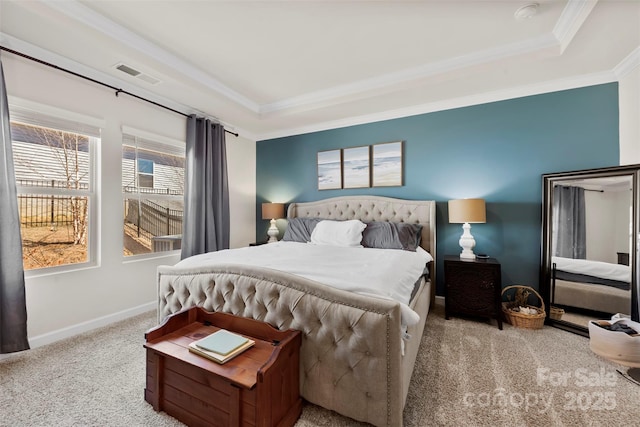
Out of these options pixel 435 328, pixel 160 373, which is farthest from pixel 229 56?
pixel 435 328

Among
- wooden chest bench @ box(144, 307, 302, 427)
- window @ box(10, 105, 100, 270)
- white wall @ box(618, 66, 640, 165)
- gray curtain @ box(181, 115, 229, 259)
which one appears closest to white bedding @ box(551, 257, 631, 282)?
white wall @ box(618, 66, 640, 165)

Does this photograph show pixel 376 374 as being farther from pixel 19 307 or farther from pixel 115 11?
pixel 115 11

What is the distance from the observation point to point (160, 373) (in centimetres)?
151

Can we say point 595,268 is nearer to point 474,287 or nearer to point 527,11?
point 474,287

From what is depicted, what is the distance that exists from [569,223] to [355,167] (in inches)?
96.3

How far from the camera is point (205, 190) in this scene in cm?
359

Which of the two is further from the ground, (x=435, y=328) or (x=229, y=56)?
(x=229, y=56)

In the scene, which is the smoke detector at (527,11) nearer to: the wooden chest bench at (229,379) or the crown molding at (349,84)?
the crown molding at (349,84)

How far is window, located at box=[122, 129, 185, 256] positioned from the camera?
3008 millimetres

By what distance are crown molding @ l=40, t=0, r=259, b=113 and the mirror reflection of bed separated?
12.6ft

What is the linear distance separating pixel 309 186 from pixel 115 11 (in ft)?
9.45

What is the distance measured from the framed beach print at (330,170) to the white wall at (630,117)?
297 centimetres

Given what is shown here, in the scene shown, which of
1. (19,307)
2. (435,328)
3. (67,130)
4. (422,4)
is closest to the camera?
(422,4)

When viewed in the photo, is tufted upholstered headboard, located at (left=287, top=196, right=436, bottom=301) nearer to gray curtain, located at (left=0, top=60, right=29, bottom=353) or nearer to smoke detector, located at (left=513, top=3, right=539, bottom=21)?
smoke detector, located at (left=513, top=3, right=539, bottom=21)
